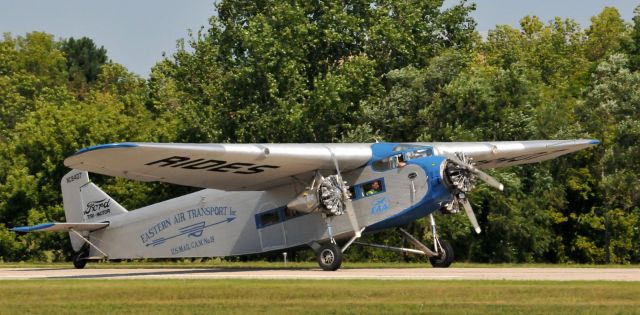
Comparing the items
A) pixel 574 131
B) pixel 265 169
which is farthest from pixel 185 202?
pixel 574 131

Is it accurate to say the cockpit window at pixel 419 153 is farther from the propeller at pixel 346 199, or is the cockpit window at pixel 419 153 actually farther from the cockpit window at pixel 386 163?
the propeller at pixel 346 199

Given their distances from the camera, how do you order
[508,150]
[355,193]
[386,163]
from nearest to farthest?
[386,163] < [355,193] < [508,150]

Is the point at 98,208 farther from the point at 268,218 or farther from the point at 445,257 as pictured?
the point at 445,257

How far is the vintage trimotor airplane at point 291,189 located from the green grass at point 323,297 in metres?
4.49

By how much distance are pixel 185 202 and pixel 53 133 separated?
21.4 meters

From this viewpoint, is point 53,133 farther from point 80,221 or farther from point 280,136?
point 80,221

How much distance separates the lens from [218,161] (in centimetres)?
3183

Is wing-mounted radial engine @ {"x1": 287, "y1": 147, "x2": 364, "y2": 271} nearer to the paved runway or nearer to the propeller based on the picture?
the propeller

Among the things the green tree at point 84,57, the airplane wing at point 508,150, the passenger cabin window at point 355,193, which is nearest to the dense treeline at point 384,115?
the airplane wing at point 508,150

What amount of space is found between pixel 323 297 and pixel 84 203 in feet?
56.7

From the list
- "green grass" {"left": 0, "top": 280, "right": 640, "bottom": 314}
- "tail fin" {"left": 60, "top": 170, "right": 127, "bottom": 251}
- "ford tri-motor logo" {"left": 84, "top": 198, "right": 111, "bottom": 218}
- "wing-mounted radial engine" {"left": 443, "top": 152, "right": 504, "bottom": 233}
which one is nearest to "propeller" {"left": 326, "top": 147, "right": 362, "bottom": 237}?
"wing-mounted radial engine" {"left": 443, "top": 152, "right": 504, "bottom": 233}

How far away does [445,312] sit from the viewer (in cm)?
2177

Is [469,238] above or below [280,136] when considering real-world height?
below

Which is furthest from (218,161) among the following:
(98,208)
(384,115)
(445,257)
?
(384,115)
